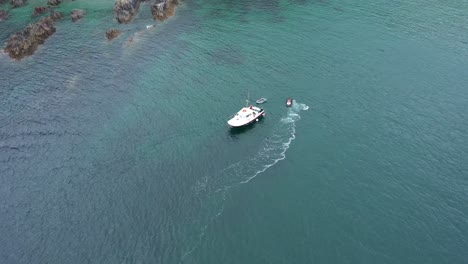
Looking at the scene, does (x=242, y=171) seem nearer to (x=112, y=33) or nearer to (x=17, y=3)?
(x=112, y=33)

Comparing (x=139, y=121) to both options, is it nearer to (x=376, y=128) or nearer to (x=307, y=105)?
(x=307, y=105)

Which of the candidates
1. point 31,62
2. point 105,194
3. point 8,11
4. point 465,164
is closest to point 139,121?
point 105,194

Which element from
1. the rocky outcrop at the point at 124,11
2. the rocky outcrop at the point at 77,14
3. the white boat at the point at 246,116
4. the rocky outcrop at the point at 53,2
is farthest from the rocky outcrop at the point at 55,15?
the white boat at the point at 246,116

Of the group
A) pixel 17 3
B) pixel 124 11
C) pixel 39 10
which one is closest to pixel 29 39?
pixel 39 10

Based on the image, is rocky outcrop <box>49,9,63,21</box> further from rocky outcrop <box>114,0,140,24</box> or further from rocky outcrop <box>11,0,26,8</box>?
rocky outcrop <box>11,0,26,8</box>

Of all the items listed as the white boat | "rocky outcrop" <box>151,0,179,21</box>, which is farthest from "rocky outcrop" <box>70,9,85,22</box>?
the white boat
